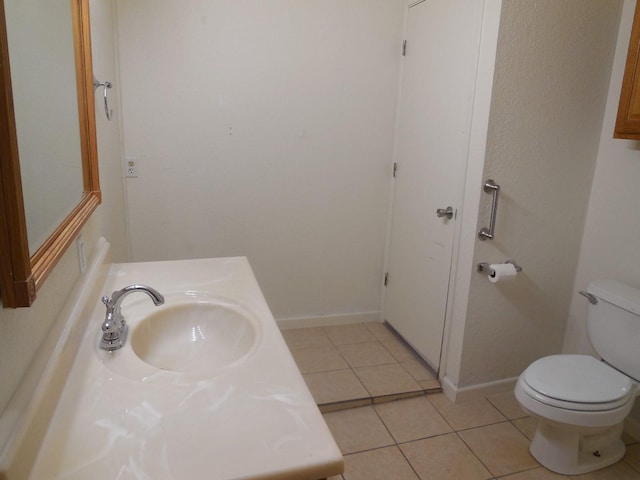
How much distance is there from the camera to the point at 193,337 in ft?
4.53

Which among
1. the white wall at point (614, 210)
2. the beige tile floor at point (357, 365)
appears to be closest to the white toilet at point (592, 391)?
the white wall at point (614, 210)

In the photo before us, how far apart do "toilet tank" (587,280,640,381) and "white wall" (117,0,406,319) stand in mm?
1378

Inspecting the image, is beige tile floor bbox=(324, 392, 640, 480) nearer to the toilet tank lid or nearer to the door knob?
the toilet tank lid

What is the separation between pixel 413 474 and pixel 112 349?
1.37 metres

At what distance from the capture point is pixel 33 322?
2.63 ft

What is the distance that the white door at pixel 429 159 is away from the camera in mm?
2234

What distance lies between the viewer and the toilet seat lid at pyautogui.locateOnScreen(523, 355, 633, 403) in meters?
1.77

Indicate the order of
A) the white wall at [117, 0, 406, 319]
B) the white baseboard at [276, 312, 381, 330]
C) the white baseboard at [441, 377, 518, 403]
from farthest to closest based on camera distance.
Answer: the white baseboard at [276, 312, 381, 330], the white wall at [117, 0, 406, 319], the white baseboard at [441, 377, 518, 403]

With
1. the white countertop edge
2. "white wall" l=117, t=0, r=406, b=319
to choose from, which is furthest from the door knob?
the white countertop edge

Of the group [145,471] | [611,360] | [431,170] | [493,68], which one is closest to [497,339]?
[611,360]

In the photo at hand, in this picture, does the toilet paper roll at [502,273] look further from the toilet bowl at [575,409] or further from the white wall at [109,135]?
the white wall at [109,135]

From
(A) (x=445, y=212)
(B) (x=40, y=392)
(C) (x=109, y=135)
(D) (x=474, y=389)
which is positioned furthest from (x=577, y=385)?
(C) (x=109, y=135)

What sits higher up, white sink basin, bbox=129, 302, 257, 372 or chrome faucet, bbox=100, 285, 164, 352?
chrome faucet, bbox=100, 285, 164, 352

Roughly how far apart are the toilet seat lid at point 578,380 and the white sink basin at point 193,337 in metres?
1.26
